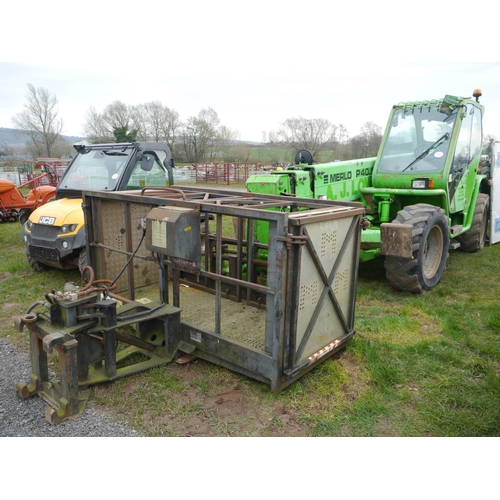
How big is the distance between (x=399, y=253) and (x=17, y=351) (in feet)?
14.3

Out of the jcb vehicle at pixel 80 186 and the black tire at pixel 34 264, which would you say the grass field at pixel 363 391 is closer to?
the jcb vehicle at pixel 80 186

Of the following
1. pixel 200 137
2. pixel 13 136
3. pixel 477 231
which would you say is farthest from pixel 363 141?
pixel 13 136

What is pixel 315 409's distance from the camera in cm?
335

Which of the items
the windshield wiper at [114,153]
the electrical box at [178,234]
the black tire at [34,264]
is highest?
the windshield wiper at [114,153]

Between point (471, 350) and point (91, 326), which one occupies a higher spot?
point (91, 326)

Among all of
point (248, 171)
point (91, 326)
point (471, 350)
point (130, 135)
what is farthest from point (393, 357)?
point (130, 135)

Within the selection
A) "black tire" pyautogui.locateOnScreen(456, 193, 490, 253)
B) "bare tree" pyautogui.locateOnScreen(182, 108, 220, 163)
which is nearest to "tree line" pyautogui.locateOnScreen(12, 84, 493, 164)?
"bare tree" pyautogui.locateOnScreen(182, 108, 220, 163)

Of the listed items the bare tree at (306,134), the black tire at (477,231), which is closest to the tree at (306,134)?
the bare tree at (306,134)

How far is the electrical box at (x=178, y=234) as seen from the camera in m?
3.64

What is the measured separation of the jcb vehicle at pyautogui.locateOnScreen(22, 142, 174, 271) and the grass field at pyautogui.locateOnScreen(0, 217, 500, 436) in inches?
51.6

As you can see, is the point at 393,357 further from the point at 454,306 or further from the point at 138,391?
the point at 138,391

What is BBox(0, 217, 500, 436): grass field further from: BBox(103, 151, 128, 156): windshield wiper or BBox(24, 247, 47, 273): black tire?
BBox(103, 151, 128, 156): windshield wiper

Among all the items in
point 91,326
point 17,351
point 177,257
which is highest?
point 177,257

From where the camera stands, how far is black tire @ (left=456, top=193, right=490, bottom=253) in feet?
26.3
